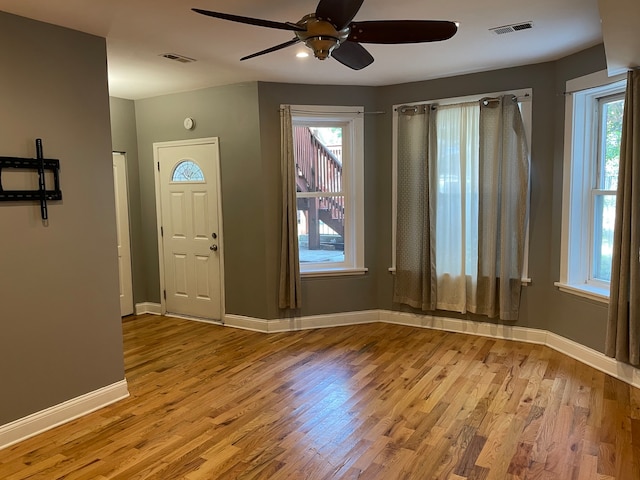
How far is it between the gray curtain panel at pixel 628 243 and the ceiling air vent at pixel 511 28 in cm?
84

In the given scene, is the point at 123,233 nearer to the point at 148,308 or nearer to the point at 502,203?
the point at 148,308

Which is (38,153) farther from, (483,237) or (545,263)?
(545,263)

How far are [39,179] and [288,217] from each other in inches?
90.8

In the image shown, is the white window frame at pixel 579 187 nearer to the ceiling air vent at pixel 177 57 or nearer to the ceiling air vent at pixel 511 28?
the ceiling air vent at pixel 511 28

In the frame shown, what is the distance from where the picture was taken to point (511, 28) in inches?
124

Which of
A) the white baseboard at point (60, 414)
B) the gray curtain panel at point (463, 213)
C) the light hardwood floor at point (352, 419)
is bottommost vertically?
the light hardwood floor at point (352, 419)

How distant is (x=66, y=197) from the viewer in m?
2.98

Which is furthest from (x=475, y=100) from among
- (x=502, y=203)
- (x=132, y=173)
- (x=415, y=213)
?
(x=132, y=173)

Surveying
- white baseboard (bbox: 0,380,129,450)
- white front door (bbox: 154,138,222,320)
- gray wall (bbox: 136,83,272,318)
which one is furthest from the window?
white baseboard (bbox: 0,380,129,450)

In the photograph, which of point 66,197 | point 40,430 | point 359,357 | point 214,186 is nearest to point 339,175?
point 214,186

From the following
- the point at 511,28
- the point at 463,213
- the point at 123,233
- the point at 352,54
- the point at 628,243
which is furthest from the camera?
the point at 123,233

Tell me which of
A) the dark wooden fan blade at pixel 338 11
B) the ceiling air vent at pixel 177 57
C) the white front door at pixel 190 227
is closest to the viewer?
the dark wooden fan blade at pixel 338 11

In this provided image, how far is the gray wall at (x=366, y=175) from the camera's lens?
4113mm

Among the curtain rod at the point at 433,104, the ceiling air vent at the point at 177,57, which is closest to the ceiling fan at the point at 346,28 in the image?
the ceiling air vent at the point at 177,57
